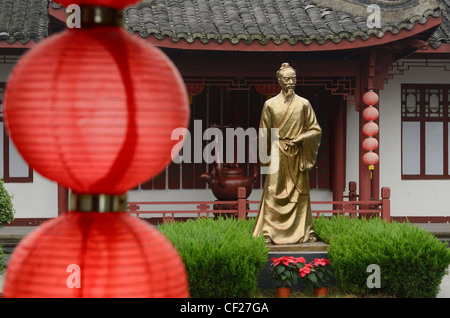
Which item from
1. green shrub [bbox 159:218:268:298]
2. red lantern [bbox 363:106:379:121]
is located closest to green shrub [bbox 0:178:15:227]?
green shrub [bbox 159:218:268:298]

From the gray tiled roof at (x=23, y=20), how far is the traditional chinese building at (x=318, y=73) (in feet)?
0.06

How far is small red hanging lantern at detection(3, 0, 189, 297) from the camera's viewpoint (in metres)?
1.35

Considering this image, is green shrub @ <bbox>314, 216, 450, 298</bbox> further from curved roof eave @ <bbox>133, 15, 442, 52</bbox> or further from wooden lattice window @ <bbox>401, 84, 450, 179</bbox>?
wooden lattice window @ <bbox>401, 84, 450, 179</bbox>

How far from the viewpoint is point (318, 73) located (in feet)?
30.8

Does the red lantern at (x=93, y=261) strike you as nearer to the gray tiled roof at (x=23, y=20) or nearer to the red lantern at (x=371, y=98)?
the gray tiled roof at (x=23, y=20)

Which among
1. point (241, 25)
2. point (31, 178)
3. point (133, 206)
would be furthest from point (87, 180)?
point (31, 178)

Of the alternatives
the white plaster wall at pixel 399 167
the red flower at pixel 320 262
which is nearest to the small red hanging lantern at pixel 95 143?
the red flower at pixel 320 262

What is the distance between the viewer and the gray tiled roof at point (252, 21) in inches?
332

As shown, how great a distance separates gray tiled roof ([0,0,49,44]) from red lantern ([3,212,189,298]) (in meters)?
7.73

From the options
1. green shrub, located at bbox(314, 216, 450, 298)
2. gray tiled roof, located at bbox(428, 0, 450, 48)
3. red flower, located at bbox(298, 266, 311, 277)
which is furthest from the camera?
gray tiled roof, located at bbox(428, 0, 450, 48)

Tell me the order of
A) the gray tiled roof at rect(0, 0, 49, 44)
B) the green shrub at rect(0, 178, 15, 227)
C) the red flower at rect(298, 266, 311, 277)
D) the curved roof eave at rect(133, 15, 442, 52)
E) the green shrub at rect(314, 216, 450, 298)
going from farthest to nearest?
the gray tiled roof at rect(0, 0, 49, 44) → the curved roof eave at rect(133, 15, 442, 52) → the green shrub at rect(0, 178, 15, 227) → the red flower at rect(298, 266, 311, 277) → the green shrub at rect(314, 216, 450, 298)

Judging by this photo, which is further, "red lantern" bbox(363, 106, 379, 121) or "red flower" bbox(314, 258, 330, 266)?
"red lantern" bbox(363, 106, 379, 121)

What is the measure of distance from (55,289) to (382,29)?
7672 millimetres

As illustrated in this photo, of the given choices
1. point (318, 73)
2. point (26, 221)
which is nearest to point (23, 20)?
point (26, 221)
